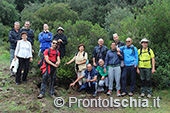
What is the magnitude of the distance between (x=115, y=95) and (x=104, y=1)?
108ft

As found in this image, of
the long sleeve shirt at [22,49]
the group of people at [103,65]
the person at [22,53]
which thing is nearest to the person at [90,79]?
the group of people at [103,65]

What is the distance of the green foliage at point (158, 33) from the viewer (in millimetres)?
8266

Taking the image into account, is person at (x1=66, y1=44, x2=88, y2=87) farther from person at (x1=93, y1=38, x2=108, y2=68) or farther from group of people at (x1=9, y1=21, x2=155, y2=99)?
person at (x1=93, y1=38, x2=108, y2=68)

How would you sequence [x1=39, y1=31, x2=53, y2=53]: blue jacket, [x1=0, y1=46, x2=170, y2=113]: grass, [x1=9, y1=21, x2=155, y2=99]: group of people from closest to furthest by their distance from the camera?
1. [x1=0, y1=46, x2=170, y2=113]: grass
2. [x1=9, y1=21, x2=155, y2=99]: group of people
3. [x1=39, y1=31, x2=53, y2=53]: blue jacket

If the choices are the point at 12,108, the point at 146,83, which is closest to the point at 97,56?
the point at 146,83

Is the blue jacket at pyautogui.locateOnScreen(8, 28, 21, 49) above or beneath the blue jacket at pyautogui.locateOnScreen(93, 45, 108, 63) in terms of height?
above

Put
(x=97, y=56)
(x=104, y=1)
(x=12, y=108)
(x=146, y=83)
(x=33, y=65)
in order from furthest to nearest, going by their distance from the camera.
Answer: (x=104, y=1), (x=33, y=65), (x=97, y=56), (x=146, y=83), (x=12, y=108)

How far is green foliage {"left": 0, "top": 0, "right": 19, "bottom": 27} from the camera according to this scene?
27638 millimetres

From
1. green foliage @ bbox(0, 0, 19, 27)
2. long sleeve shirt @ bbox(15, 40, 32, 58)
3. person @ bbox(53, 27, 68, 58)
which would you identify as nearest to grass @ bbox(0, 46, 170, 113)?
long sleeve shirt @ bbox(15, 40, 32, 58)

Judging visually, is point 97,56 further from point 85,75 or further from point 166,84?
point 166,84

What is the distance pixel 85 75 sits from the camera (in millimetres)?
8070

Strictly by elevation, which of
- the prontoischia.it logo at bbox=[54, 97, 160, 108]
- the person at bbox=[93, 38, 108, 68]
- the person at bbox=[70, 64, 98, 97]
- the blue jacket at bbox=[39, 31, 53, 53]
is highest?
the blue jacket at bbox=[39, 31, 53, 53]

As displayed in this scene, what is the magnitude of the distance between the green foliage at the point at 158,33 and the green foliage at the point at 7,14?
23.4 m

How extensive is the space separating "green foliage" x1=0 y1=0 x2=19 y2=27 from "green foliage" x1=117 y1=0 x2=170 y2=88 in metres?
23.4
